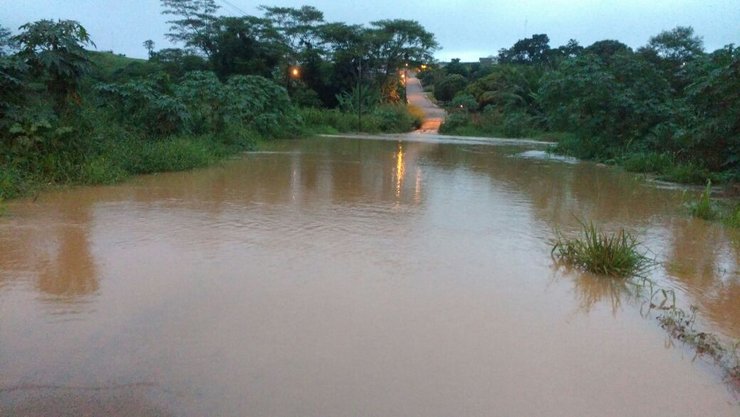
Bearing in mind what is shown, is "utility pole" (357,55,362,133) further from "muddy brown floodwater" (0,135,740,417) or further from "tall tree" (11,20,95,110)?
"muddy brown floodwater" (0,135,740,417)

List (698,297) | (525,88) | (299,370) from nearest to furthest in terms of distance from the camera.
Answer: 1. (299,370)
2. (698,297)
3. (525,88)

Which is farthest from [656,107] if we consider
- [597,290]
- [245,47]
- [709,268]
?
[245,47]

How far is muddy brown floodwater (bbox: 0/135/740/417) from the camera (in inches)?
147

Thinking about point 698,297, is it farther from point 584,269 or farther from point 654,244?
point 654,244

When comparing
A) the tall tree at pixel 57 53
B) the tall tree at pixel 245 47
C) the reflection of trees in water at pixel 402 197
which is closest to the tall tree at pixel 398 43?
the tall tree at pixel 245 47

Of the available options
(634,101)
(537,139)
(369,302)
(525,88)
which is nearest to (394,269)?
(369,302)

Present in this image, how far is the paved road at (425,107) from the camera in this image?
46594mm

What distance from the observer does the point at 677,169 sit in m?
14.6

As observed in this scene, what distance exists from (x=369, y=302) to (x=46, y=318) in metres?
2.47

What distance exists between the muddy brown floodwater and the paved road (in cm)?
3668

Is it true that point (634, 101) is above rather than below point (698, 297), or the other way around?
above

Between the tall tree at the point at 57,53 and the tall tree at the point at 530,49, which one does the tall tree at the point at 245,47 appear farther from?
the tall tree at the point at 530,49

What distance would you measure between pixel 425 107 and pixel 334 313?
51195mm

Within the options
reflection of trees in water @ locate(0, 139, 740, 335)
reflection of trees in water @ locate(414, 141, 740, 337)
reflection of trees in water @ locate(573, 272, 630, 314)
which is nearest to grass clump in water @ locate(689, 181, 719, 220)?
reflection of trees in water @ locate(414, 141, 740, 337)
